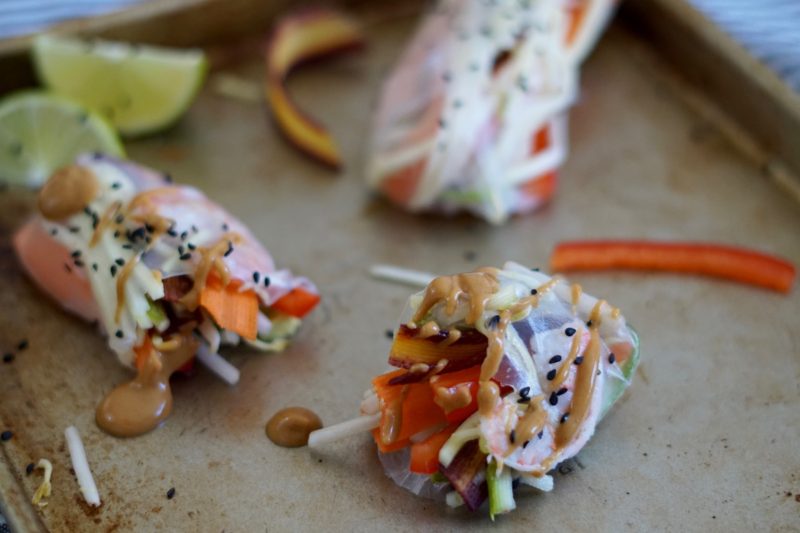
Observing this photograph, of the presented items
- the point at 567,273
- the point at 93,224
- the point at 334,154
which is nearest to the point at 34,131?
the point at 93,224

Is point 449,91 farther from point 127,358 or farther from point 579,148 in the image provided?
point 127,358

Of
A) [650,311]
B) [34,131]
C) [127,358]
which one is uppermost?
[34,131]

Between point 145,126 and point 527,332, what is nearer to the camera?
point 527,332

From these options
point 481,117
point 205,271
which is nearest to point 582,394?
point 205,271

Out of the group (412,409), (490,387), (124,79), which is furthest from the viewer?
(124,79)

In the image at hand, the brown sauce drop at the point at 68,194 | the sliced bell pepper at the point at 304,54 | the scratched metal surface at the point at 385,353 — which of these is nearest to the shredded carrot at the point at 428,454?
the scratched metal surface at the point at 385,353

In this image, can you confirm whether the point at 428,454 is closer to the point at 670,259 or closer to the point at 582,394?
the point at 582,394
